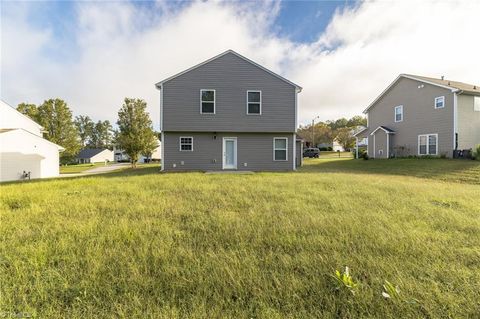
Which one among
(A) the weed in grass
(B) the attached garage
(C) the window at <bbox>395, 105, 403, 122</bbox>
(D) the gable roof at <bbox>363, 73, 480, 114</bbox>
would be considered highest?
(D) the gable roof at <bbox>363, 73, 480, 114</bbox>

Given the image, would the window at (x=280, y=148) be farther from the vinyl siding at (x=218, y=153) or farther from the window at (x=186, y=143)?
the window at (x=186, y=143)

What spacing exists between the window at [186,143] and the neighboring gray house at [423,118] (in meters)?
19.3

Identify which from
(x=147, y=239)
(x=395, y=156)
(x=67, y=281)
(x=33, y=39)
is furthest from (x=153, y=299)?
(x=395, y=156)

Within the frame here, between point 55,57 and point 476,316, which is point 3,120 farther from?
point 476,316

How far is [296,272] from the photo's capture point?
2500 mm

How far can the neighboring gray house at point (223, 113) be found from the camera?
13.7 m

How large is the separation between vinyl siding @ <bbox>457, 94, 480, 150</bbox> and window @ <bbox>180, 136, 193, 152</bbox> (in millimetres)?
20388

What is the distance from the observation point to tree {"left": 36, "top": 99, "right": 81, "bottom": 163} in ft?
94.0

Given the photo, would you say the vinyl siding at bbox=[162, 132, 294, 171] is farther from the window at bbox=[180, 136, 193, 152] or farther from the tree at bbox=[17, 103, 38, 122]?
the tree at bbox=[17, 103, 38, 122]

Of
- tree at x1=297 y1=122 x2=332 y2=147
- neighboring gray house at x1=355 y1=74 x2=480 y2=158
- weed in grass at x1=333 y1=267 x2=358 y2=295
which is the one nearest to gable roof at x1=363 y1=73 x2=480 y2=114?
neighboring gray house at x1=355 y1=74 x2=480 y2=158

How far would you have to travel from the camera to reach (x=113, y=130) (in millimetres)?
30672

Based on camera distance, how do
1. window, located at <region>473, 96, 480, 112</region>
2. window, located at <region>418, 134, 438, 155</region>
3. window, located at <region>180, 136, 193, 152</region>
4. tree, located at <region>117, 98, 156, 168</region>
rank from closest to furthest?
window, located at <region>180, 136, 193, 152</region>
window, located at <region>473, 96, 480, 112</region>
window, located at <region>418, 134, 438, 155</region>
tree, located at <region>117, 98, 156, 168</region>

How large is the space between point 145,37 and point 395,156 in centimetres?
2313

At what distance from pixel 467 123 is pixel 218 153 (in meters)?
19.8
